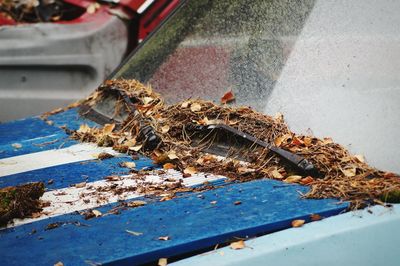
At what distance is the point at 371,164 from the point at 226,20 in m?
1.24

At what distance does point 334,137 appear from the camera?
2.11m

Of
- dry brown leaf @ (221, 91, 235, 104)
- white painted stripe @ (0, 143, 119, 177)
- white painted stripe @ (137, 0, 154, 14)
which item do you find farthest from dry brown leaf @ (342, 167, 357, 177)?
white painted stripe @ (137, 0, 154, 14)

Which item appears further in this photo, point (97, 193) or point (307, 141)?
point (307, 141)

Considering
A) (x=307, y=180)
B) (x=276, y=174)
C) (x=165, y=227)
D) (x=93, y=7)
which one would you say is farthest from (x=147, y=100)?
(x=93, y=7)

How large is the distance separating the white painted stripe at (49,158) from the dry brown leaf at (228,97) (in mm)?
486

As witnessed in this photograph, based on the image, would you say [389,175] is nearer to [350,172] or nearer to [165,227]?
[350,172]

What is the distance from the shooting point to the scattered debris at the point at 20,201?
186cm

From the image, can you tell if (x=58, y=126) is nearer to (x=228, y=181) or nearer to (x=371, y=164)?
(x=228, y=181)

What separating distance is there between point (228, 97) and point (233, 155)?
0.41 metres

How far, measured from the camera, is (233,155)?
2.28m

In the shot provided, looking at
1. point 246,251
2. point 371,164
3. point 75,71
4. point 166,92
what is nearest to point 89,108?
point 166,92

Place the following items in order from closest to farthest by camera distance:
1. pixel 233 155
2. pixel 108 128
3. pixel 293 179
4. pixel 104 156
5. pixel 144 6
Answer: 1. pixel 293 179
2. pixel 233 155
3. pixel 104 156
4. pixel 108 128
5. pixel 144 6

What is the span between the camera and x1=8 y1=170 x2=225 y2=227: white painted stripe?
6.30ft

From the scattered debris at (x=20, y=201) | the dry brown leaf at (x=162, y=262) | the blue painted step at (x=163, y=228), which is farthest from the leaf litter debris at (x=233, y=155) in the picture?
the dry brown leaf at (x=162, y=262)
